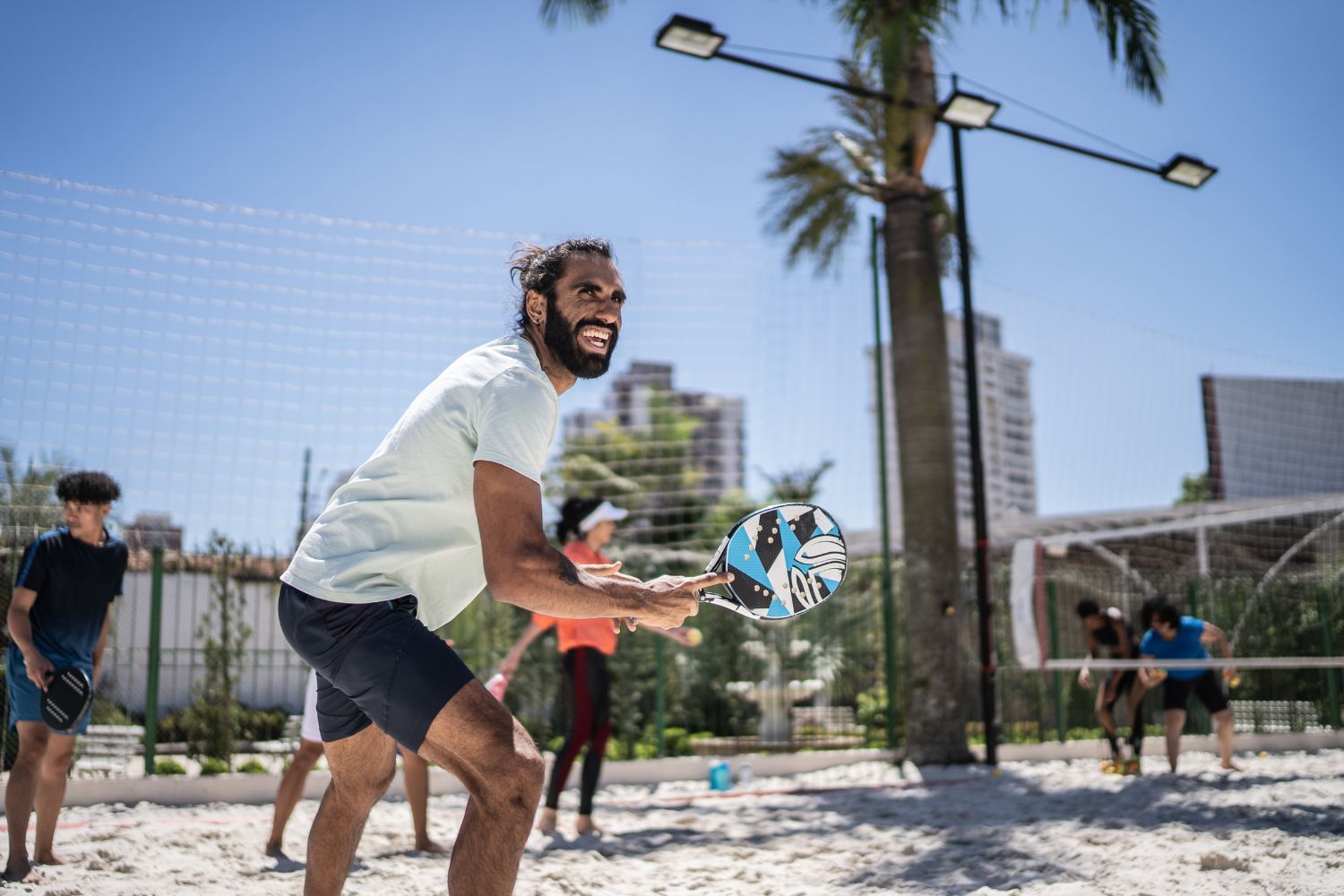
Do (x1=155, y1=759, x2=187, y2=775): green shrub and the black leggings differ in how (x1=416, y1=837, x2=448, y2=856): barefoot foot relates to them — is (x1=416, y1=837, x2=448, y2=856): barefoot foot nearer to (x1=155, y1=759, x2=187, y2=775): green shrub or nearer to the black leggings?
the black leggings

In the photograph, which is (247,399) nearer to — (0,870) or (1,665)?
(1,665)

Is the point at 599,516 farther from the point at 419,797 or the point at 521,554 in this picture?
the point at 521,554

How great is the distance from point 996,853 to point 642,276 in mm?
6806

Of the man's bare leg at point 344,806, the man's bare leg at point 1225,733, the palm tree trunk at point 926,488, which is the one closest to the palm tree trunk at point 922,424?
the palm tree trunk at point 926,488

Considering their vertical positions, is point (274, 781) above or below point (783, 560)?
below

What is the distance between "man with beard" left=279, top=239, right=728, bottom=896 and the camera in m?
2.19

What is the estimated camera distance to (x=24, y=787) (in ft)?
14.4

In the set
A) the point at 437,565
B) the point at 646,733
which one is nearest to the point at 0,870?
the point at 437,565

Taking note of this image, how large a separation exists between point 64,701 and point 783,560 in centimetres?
334

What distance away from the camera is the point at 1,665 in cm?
789

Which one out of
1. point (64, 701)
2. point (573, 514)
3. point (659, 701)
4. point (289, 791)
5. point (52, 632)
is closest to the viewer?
point (64, 701)

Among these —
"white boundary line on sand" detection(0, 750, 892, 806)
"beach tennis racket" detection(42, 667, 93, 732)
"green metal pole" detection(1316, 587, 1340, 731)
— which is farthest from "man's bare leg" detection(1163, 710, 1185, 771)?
"beach tennis racket" detection(42, 667, 93, 732)

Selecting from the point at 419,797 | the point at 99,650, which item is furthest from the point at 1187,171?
the point at 99,650

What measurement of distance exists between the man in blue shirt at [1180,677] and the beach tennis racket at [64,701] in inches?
296
